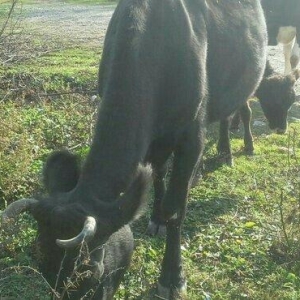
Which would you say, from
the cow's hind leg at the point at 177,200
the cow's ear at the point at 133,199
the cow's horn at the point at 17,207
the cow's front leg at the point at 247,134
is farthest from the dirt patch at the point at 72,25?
the cow's ear at the point at 133,199

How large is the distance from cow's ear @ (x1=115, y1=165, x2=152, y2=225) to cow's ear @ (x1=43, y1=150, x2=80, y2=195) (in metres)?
0.49

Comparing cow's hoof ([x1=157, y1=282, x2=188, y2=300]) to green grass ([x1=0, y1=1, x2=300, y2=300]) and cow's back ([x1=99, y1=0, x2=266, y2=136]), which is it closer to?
green grass ([x1=0, y1=1, x2=300, y2=300])

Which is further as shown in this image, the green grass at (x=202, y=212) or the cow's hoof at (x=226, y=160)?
the cow's hoof at (x=226, y=160)

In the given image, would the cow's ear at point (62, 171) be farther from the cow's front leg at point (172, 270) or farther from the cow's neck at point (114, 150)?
the cow's front leg at point (172, 270)

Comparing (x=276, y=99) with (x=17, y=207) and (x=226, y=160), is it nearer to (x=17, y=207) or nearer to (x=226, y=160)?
(x=226, y=160)

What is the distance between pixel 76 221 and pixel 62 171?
2.19 ft

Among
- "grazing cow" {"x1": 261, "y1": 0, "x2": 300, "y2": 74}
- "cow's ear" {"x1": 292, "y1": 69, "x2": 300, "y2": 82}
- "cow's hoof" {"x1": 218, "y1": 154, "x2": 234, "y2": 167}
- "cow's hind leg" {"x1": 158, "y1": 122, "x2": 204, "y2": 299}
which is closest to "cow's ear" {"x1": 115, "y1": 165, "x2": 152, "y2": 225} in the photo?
"cow's hind leg" {"x1": 158, "y1": 122, "x2": 204, "y2": 299}

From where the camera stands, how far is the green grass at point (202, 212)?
524 cm

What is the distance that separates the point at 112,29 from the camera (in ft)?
17.9

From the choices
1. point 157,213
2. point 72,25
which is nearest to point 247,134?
point 157,213

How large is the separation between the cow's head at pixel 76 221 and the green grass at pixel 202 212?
495mm

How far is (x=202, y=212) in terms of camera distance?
671 centimetres

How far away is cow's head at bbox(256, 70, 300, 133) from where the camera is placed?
924 cm

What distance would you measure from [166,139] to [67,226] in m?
1.53
